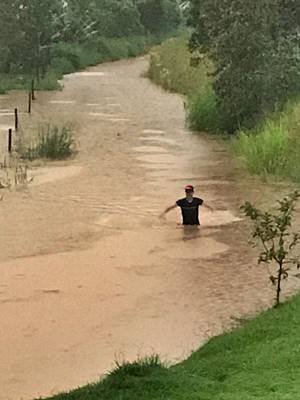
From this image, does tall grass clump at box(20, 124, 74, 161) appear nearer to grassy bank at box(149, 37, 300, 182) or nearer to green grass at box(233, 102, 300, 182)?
grassy bank at box(149, 37, 300, 182)

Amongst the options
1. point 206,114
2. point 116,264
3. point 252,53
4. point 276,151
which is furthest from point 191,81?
point 116,264

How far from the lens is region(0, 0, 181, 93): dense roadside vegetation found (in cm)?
3466

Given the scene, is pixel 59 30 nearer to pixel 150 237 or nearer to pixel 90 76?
pixel 90 76

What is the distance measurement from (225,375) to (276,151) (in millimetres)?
11159

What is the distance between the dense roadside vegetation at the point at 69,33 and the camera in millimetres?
34656

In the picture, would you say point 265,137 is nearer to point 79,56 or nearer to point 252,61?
point 252,61

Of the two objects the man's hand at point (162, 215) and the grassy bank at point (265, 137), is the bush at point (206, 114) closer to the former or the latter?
the grassy bank at point (265, 137)

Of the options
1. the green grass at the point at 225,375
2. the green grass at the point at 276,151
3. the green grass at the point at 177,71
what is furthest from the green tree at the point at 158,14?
the green grass at the point at 225,375

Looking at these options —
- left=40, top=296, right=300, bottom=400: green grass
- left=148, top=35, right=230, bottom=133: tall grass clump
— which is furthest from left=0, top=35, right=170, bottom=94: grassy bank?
left=40, top=296, right=300, bottom=400: green grass

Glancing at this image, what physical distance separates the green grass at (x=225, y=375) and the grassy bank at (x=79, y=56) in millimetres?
25972

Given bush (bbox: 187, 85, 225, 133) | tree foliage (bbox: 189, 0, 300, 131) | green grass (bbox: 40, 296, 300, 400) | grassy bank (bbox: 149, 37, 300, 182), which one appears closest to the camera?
green grass (bbox: 40, 296, 300, 400)

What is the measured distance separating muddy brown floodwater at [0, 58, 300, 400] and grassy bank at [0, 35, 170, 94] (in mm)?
13129

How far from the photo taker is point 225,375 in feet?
20.1

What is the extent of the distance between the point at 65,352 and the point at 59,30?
3565 cm
